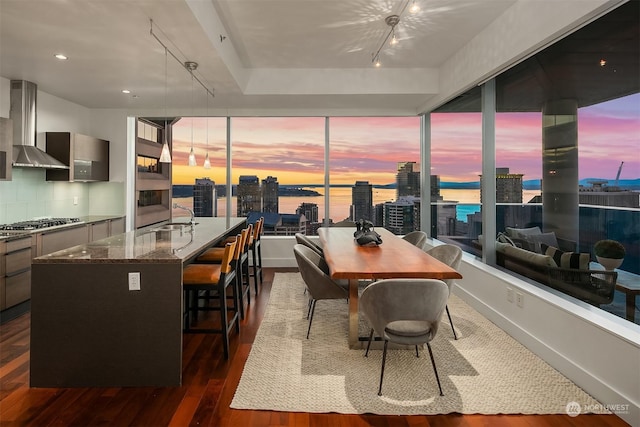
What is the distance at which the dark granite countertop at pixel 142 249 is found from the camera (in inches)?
95.4

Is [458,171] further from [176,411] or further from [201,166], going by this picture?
[176,411]

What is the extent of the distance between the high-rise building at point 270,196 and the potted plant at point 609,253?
4.77m

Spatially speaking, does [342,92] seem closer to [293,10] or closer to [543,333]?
[293,10]

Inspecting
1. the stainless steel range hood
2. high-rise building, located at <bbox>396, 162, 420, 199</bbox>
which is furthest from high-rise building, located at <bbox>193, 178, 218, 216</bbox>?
high-rise building, located at <bbox>396, 162, 420, 199</bbox>

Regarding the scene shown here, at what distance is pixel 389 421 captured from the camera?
6.89 ft

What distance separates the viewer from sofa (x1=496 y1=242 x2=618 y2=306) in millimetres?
2514

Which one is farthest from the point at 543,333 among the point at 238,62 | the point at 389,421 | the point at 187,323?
the point at 238,62

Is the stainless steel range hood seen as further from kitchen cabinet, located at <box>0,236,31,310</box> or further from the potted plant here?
the potted plant

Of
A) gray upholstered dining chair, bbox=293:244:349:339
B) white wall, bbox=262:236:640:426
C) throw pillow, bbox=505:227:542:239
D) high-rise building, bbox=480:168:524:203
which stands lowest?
white wall, bbox=262:236:640:426

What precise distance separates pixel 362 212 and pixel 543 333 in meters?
3.88

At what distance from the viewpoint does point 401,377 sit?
2.55 metres

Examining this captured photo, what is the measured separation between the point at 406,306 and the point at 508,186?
214 cm

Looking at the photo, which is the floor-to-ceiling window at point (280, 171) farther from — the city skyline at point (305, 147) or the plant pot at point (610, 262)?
the plant pot at point (610, 262)

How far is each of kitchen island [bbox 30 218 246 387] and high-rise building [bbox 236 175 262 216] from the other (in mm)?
3964
